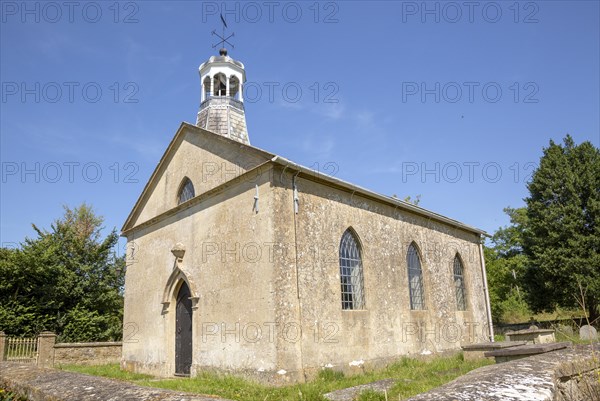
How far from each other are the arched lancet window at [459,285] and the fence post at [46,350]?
55.5 feet

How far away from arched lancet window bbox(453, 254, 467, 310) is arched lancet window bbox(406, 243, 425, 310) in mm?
3051

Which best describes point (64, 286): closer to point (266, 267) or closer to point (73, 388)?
point (266, 267)

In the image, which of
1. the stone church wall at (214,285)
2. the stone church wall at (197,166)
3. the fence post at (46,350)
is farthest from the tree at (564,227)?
the fence post at (46,350)

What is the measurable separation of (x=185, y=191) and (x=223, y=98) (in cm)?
436

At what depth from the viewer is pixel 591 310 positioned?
80.9 ft

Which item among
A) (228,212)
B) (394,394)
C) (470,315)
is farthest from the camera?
(470,315)

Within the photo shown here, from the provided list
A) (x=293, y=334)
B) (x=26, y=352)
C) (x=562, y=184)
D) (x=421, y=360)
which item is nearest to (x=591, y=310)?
(x=562, y=184)

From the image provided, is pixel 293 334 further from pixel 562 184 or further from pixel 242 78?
pixel 562 184

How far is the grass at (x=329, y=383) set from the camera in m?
8.63

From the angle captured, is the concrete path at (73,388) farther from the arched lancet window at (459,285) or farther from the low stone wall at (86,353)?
the arched lancet window at (459,285)

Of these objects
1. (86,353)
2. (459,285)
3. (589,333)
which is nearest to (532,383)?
(589,333)

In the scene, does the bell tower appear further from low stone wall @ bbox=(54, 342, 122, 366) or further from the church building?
low stone wall @ bbox=(54, 342, 122, 366)

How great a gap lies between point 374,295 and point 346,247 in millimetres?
1790

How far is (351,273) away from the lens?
13.4m
